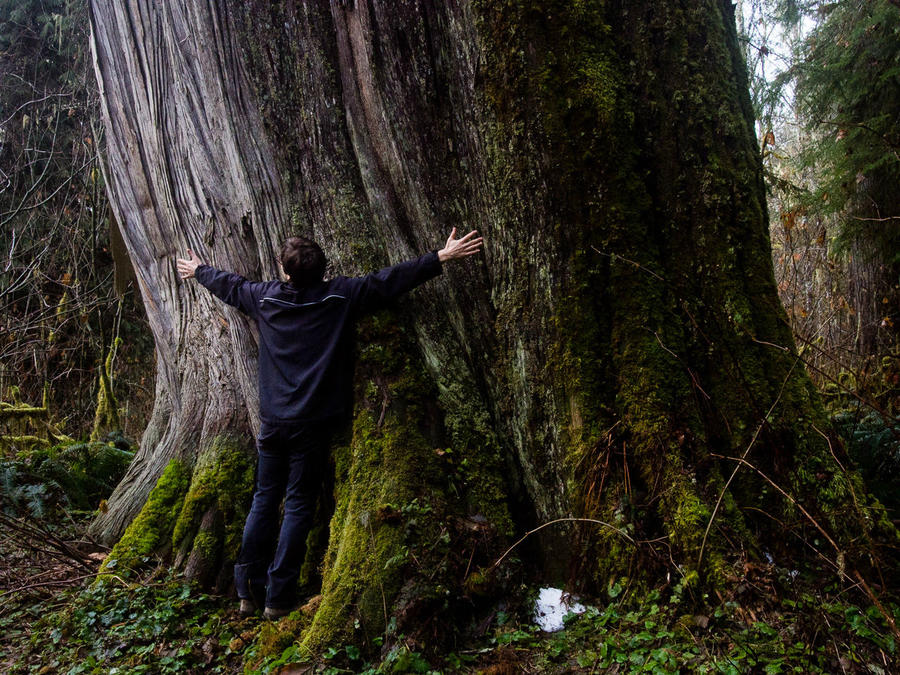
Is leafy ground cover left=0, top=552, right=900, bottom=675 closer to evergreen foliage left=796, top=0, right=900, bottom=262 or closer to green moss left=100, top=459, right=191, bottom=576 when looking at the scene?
green moss left=100, top=459, right=191, bottom=576

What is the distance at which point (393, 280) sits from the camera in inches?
145

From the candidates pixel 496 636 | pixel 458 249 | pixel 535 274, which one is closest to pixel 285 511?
pixel 496 636

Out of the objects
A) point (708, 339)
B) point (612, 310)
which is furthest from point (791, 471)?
point (612, 310)

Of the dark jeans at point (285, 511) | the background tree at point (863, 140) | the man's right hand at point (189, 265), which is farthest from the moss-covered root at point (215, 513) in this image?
the background tree at point (863, 140)

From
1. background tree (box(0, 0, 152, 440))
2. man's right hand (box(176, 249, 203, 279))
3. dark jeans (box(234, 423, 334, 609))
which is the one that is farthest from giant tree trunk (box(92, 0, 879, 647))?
background tree (box(0, 0, 152, 440))

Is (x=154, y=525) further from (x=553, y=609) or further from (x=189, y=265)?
(x=553, y=609)

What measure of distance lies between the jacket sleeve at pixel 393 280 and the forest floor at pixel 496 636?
6.16ft

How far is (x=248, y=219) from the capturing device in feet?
14.1

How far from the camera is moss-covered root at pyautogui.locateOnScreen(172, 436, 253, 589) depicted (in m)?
4.15

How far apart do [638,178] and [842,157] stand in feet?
14.2

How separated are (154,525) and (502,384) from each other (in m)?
2.84

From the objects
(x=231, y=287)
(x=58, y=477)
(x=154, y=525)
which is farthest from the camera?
(x=58, y=477)

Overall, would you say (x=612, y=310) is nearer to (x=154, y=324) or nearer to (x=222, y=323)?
(x=222, y=323)

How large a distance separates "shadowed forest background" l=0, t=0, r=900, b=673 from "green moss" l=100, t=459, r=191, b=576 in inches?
0.9
